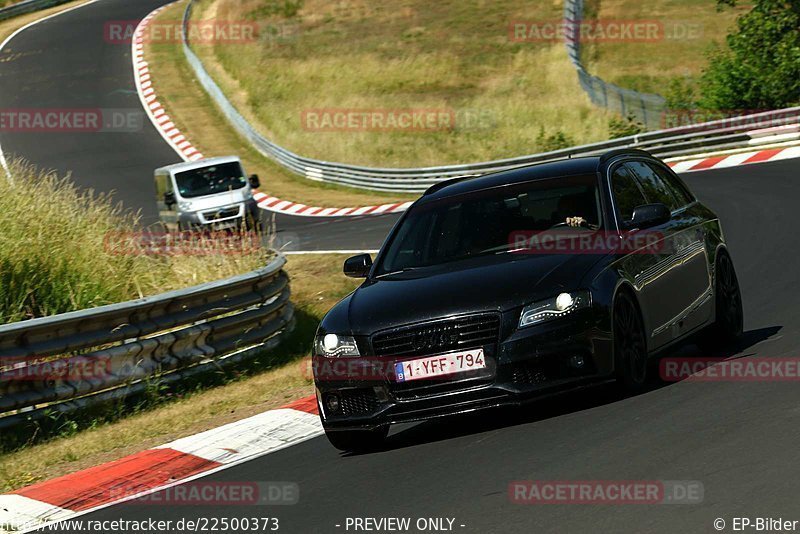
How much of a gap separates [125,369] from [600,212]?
4.72 meters

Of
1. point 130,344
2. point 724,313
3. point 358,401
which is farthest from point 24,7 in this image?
point 358,401

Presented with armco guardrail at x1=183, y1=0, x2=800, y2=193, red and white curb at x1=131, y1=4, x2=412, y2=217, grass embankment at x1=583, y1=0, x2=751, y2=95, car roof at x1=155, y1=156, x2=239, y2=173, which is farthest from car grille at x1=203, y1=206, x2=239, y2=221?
grass embankment at x1=583, y1=0, x2=751, y2=95

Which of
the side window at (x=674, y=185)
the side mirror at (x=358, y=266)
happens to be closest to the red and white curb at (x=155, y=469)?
the side mirror at (x=358, y=266)

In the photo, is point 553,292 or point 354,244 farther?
point 354,244

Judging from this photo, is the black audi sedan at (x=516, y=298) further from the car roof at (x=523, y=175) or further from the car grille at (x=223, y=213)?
the car grille at (x=223, y=213)

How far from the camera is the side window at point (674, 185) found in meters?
10.00

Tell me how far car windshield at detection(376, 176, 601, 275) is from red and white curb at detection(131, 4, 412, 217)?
68.0 ft

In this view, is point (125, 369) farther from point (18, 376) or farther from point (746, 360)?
point (746, 360)

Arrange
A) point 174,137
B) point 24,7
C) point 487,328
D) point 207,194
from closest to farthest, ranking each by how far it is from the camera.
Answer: point 487,328
point 207,194
point 174,137
point 24,7

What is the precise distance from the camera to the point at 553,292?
7.70 metres

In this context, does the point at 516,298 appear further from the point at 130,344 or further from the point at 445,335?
the point at 130,344

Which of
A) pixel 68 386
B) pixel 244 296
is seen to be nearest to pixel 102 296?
pixel 244 296

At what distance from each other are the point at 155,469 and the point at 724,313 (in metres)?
4.42

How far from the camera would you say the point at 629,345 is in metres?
8.10
